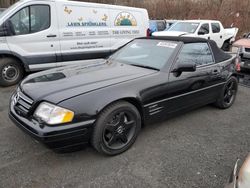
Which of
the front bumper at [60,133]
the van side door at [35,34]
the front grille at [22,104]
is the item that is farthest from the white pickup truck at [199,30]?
the front bumper at [60,133]

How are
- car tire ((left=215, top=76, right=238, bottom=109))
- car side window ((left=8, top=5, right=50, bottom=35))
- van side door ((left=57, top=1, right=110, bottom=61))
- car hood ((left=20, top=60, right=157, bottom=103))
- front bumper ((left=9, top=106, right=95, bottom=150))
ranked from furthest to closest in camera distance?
van side door ((left=57, top=1, right=110, bottom=61)) → car side window ((left=8, top=5, right=50, bottom=35)) → car tire ((left=215, top=76, right=238, bottom=109)) → car hood ((left=20, top=60, right=157, bottom=103)) → front bumper ((left=9, top=106, right=95, bottom=150))

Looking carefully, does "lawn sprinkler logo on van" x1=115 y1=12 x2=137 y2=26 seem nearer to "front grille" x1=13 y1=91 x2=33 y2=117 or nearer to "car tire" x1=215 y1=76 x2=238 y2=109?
"car tire" x1=215 y1=76 x2=238 y2=109

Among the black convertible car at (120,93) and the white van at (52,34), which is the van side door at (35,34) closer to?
the white van at (52,34)

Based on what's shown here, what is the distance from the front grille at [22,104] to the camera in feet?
9.31

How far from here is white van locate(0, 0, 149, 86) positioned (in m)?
5.76

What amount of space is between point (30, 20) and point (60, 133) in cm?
429

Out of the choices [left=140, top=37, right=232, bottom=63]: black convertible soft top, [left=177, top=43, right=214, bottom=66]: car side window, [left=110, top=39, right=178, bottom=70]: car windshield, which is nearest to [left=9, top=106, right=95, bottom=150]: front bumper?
[left=110, top=39, right=178, bottom=70]: car windshield

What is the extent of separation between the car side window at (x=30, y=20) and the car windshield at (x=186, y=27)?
6.50 metres

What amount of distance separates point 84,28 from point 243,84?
4478 mm

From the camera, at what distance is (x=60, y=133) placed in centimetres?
Result: 260

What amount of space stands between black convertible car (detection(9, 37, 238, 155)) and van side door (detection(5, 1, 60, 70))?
2613mm

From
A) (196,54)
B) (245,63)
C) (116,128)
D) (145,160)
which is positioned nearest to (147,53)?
(196,54)

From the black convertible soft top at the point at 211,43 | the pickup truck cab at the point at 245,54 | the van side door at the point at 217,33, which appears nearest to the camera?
the black convertible soft top at the point at 211,43

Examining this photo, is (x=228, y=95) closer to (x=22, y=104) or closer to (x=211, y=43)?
(x=211, y=43)
